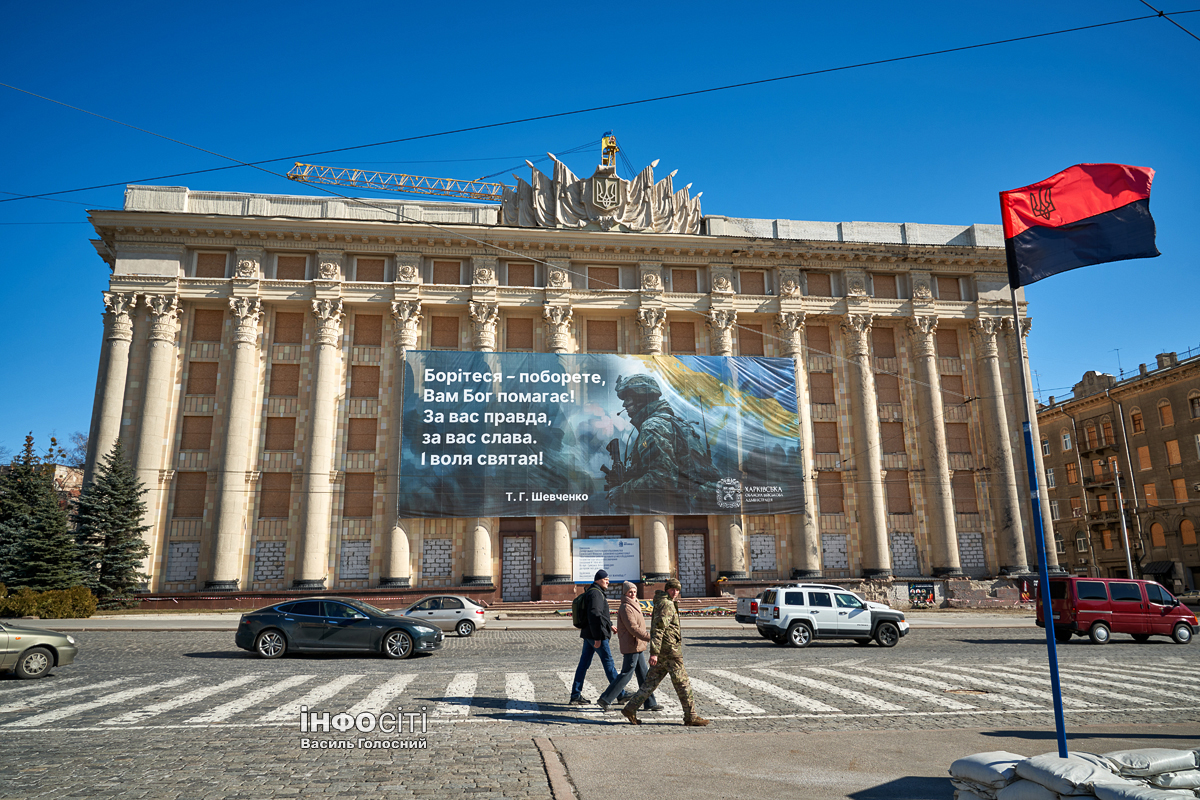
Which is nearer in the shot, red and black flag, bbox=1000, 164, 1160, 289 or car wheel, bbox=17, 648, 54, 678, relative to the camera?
red and black flag, bbox=1000, 164, 1160, 289

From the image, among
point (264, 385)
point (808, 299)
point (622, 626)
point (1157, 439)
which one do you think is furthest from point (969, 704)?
point (1157, 439)

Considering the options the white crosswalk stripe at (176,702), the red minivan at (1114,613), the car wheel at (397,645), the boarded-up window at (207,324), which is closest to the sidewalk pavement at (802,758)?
the white crosswalk stripe at (176,702)

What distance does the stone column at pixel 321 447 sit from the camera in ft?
109

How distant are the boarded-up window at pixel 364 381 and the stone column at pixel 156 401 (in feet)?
27.3

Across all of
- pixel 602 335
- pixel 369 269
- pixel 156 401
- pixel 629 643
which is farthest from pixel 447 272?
pixel 629 643

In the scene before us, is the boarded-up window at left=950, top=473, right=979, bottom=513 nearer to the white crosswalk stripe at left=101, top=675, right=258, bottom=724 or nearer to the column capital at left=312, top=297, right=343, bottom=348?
the column capital at left=312, top=297, right=343, bottom=348

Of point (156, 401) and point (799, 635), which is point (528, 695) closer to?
point (799, 635)

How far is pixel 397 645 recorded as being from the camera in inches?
665

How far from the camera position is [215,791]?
614cm

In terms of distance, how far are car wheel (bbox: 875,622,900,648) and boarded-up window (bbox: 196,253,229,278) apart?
3332cm

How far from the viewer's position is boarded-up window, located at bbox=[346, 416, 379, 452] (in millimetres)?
35562

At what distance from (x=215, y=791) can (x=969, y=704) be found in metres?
9.88

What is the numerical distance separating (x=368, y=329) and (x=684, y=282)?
16.7 meters

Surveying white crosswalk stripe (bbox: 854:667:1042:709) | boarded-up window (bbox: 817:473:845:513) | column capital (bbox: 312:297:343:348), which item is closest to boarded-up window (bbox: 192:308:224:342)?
column capital (bbox: 312:297:343:348)
